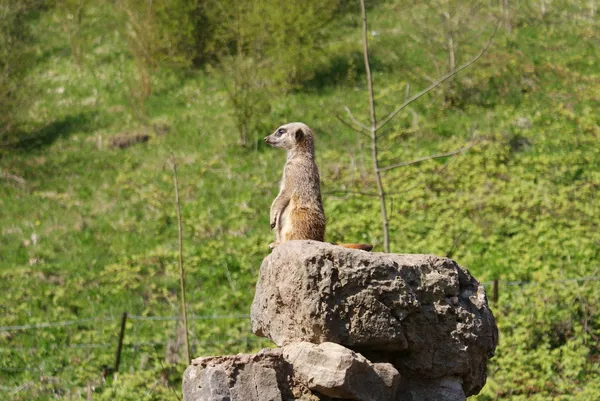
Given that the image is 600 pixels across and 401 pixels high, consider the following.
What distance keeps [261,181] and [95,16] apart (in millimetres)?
14620

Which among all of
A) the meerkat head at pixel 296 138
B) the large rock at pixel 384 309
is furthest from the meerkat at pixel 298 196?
the large rock at pixel 384 309

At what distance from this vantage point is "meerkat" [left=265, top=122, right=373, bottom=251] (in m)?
6.22

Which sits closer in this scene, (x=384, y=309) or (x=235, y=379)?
(x=235, y=379)

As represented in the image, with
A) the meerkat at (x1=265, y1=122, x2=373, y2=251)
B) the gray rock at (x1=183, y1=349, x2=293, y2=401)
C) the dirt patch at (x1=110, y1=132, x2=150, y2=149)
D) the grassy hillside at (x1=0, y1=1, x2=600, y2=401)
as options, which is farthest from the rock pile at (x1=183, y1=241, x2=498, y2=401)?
the dirt patch at (x1=110, y1=132, x2=150, y2=149)

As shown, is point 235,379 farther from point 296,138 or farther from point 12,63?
point 12,63

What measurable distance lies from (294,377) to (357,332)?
45 centimetres

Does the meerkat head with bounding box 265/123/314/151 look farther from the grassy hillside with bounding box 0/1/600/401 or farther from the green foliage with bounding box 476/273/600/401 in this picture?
the green foliage with bounding box 476/273/600/401

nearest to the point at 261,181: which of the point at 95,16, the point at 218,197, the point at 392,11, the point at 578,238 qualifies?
the point at 218,197

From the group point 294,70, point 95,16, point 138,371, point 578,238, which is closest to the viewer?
point 138,371

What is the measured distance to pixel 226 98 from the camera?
21719 mm

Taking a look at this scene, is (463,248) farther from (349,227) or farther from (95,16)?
(95,16)

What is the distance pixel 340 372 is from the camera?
4.80 meters

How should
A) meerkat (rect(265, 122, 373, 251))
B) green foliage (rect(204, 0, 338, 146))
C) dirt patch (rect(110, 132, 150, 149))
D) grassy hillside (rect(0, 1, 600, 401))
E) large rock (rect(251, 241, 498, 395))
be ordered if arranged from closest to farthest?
large rock (rect(251, 241, 498, 395)) → meerkat (rect(265, 122, 373, 251)) → grassy hillside (rect(0, 1, 600, 401)) → dirt patch (rect(110, 132, 150, 149)) → green foliage (rect(204, 0, 338, 146))

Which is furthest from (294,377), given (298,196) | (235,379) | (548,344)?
(548,344)
